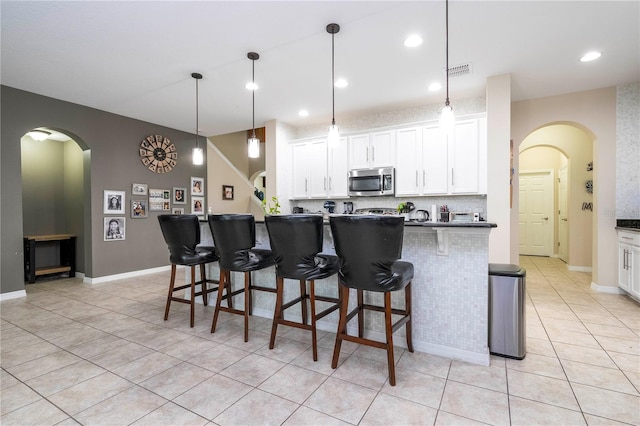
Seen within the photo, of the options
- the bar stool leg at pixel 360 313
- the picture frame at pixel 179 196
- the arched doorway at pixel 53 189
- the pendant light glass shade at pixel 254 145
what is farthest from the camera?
the picture frame at pixel 179 196

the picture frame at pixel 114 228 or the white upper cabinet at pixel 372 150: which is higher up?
the white upper cabinet at pixel 372 150

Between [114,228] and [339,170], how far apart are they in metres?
3.95

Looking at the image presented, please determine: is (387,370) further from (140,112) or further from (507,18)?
(140,112)

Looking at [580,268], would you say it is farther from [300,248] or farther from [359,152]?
[300,248]

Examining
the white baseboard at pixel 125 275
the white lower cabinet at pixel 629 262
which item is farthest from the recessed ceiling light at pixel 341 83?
the white baseboard at pixel 125 275

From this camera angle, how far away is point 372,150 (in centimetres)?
480

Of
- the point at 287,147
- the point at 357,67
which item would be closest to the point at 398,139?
the point at 357,67

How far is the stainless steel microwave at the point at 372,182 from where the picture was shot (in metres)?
4.62

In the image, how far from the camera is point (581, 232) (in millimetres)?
5238

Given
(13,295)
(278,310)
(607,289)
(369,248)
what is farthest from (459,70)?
(13,295)

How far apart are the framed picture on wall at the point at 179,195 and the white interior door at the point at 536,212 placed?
25.8 ft

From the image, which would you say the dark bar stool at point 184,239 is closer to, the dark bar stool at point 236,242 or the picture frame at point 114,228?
the dark bar stool at point 236,242

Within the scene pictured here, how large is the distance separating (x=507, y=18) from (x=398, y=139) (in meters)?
2.15

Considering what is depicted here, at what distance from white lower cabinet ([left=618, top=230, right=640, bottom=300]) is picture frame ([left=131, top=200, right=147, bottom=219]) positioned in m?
7.16
